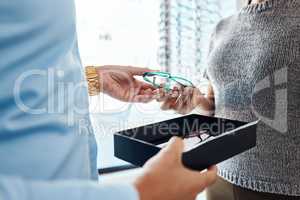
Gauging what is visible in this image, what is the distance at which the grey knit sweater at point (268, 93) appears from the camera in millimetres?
630

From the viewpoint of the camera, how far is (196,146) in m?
0.34

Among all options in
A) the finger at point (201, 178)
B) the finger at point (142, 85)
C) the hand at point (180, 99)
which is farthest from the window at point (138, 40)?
the finger at point (201, 178)

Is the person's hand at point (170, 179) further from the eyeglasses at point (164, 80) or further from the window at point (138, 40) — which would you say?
the window at point (138, 40)

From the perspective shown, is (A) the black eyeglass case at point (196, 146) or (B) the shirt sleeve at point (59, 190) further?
(A) the black eyeglass case at point (196, 146)

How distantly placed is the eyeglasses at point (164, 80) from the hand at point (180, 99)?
0.04 ft

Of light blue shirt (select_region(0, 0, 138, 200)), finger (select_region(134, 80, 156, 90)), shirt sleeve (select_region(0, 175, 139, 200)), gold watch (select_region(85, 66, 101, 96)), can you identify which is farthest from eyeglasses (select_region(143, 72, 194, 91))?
shirt sleeve (select_region(0, 175, 139, 200))

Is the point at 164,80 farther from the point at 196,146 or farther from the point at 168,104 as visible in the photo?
the point at 196,146

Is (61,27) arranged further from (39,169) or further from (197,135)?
(197,135)

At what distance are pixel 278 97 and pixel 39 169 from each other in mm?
554

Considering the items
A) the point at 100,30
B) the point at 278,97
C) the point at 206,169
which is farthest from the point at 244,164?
the point at 100,30

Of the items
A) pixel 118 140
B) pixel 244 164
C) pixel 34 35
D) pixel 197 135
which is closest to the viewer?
pixel 34 35

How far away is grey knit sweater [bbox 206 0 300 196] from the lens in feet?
2.07

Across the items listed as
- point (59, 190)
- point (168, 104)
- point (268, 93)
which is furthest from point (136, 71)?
point (59, 190)

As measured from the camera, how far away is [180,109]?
0.75 meters
